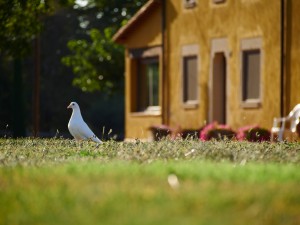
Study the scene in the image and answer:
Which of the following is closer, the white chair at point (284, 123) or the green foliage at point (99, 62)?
the white chair at point (284, 123)

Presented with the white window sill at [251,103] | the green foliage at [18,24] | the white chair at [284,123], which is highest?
the green foliage at [18,24]

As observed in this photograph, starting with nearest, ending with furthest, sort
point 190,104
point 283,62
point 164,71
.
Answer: point 283,62 → point 190,104 → point 164,71

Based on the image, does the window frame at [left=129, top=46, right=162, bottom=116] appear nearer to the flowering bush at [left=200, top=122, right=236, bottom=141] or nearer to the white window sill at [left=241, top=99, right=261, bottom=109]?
the white window sill at [left=241, top=99, right=261, bottom=109]

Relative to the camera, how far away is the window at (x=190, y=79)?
33000 mm

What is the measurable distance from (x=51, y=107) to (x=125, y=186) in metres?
52.1

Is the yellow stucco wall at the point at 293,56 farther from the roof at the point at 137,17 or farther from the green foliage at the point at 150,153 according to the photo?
the green foliage at the point at 150,153

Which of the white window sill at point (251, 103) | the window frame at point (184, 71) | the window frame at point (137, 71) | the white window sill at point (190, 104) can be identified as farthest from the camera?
the window frame at point (137, 71)

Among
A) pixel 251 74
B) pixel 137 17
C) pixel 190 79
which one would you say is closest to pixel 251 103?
pixel 251 74

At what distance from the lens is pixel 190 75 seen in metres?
33.2

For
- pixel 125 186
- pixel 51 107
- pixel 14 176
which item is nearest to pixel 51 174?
pixel 14 176

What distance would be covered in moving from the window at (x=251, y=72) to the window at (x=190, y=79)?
275cm

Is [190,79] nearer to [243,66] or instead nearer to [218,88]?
[218,88]

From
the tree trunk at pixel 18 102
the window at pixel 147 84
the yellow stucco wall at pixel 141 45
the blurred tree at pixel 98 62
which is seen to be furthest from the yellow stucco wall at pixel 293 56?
the blurred tree at pixel 98 62

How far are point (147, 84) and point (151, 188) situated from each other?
1037 inches
